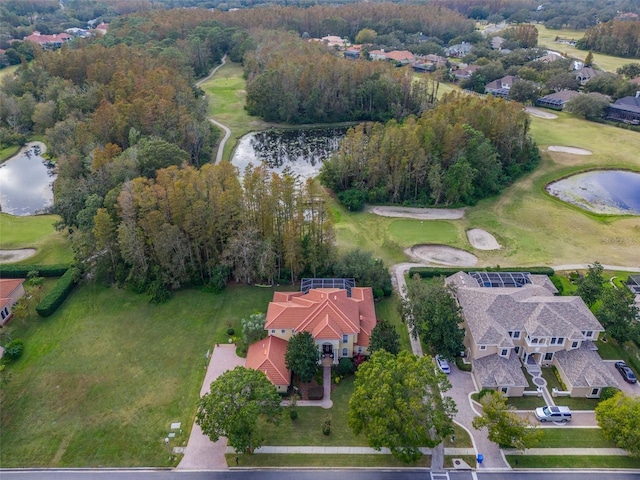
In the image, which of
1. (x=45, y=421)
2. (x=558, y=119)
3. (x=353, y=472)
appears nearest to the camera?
(x=353, y=472)

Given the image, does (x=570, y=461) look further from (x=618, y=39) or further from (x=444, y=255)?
(x=618, y=39)

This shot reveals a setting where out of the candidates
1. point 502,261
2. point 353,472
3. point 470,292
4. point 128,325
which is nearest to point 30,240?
point 128,325

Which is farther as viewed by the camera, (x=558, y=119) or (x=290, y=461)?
(x=558, y=119)

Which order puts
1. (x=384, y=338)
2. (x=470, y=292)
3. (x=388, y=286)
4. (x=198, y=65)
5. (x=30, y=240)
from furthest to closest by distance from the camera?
(x=198, y=65) → (x=30, y=240) → (x=388, y=286) → (x=470, y=292) → (x=384, y=338)

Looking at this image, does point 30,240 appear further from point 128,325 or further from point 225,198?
point 225,198

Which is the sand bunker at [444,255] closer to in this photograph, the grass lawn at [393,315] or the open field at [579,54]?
the grass lawn at [393,315]

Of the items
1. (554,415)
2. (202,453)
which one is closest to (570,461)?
(554,415)

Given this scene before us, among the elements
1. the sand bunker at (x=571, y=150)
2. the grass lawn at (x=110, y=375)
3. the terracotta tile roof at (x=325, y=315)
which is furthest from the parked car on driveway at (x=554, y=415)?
the sand bunker at (x=571, y=150)
